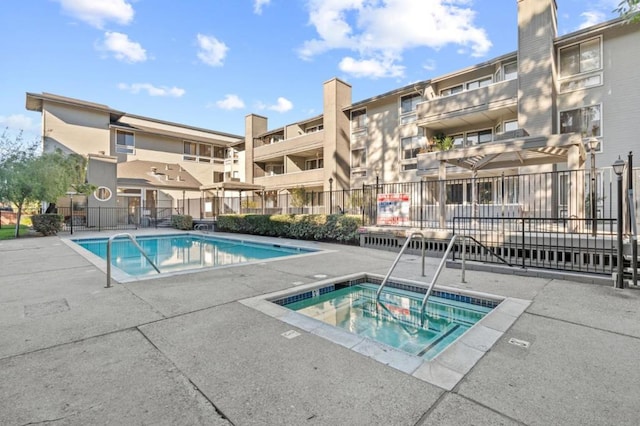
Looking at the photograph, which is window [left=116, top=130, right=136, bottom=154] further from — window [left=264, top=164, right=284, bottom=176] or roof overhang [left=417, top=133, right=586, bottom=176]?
roof overhang [left=417, top=133, right=586, bottom=176]

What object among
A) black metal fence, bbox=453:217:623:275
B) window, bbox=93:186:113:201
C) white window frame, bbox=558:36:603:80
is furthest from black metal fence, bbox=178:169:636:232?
window, bbox=93:186:113:201

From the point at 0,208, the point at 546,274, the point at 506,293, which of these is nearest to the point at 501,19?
the point at 546,274

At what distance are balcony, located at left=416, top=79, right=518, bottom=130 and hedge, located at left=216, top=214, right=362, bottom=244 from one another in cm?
890

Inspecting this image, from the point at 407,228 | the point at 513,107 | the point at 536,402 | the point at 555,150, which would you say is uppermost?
the point at 513,107

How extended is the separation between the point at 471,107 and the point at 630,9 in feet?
34.7

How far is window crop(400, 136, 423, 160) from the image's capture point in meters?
19.9

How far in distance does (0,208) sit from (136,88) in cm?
1517

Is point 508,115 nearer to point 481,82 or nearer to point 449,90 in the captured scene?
point 481,82

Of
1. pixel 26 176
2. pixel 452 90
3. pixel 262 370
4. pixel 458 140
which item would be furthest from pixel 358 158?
pixel 262 370

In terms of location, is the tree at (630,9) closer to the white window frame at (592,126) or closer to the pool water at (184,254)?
the white window frame at (592,126)

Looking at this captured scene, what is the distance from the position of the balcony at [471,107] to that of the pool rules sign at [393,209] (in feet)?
28.3

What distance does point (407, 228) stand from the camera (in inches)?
422

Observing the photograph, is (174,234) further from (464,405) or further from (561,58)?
(561,58)

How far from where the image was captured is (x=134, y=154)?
1142 inches
